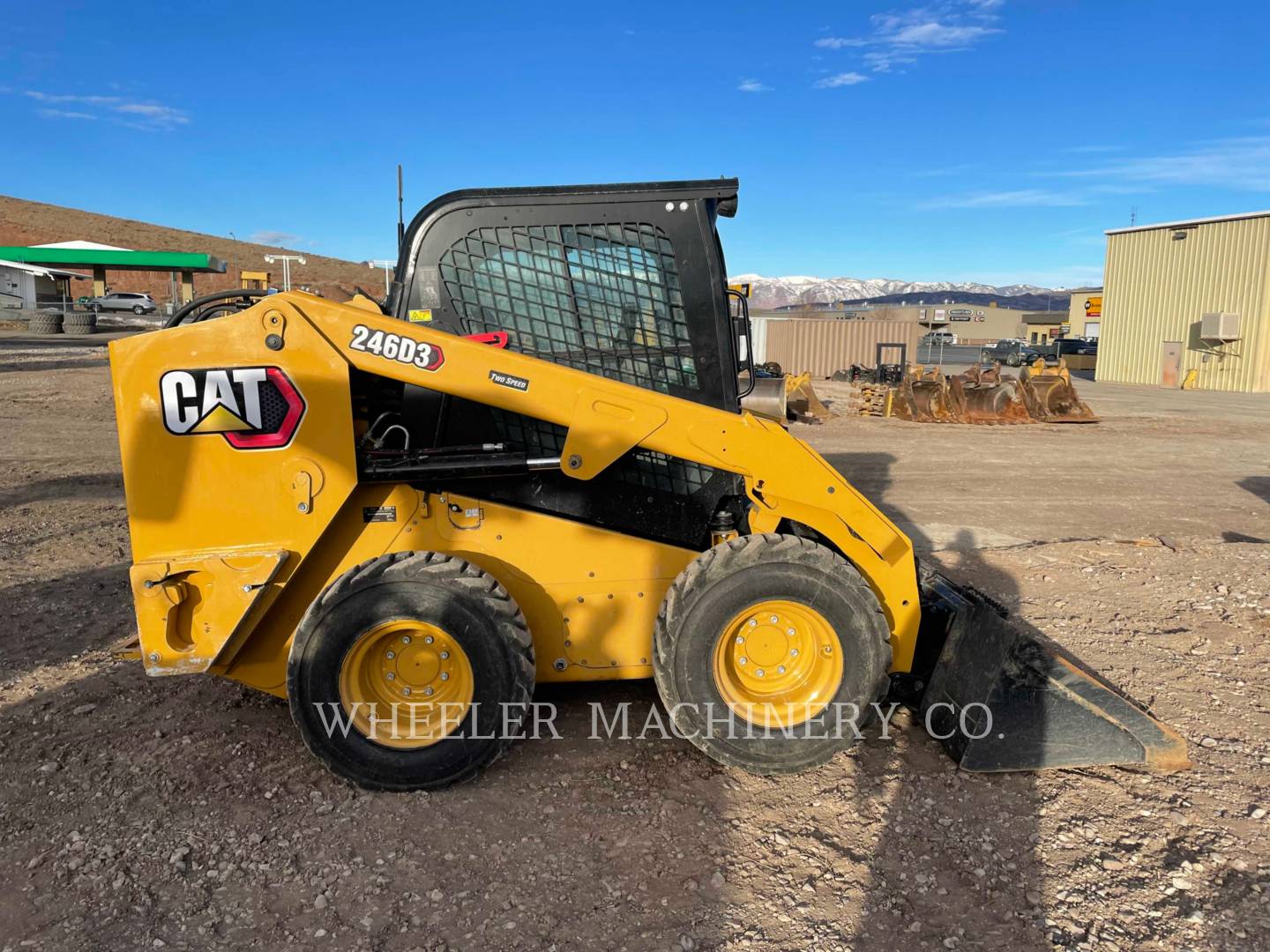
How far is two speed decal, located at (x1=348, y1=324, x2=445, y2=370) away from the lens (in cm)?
341

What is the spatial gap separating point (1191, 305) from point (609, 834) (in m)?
31.4

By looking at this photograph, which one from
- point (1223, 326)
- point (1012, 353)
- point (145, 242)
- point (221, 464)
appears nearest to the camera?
point (221, 464)

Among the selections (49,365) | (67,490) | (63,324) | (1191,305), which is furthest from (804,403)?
(63,324)

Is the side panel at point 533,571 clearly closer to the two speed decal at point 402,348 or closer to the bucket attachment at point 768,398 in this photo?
the two speed decal at point 402,348

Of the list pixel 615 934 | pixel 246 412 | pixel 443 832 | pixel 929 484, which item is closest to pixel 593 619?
pixel 443 832

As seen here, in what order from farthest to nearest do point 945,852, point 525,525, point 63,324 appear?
1. point 63,324
2. point 525,525
3. point 945,852

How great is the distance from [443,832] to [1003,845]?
2042mm

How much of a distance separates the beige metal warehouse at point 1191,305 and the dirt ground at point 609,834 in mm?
26142

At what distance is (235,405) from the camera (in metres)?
3.46

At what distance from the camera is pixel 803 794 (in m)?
3.62

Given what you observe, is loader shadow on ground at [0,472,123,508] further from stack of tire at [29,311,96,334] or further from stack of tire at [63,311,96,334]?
stack of tire at [63,311,96,334]

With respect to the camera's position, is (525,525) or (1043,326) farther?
(1043,326)

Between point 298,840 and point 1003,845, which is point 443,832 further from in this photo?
point 1003,845

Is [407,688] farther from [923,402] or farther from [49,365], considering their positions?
[49,365]
